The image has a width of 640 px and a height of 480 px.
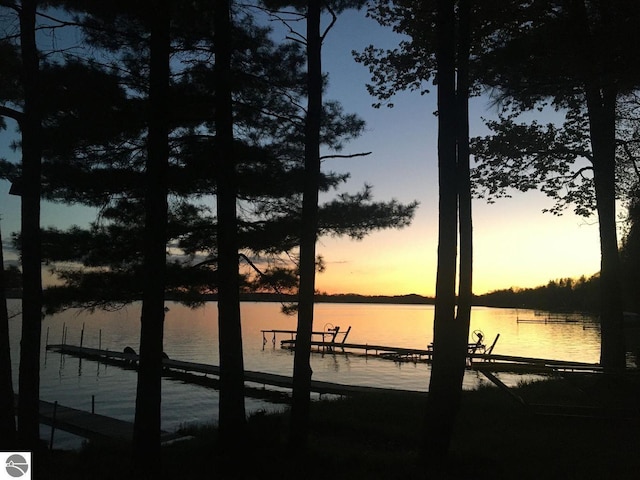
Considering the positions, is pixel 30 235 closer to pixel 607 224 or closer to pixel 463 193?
pixel 463 193

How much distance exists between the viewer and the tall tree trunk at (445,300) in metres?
8.31

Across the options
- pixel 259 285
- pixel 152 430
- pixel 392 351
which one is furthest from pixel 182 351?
pixel 152 430

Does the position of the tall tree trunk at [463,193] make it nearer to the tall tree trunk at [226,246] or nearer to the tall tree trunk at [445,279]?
the tall tree trunk at [445,279]

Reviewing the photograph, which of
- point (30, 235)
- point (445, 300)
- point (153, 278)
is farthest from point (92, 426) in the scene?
point (445, 300)

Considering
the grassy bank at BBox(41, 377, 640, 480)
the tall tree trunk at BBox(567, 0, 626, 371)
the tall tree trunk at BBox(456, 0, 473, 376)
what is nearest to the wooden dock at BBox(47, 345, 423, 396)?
the tall tree trunk at BBox(567, 0, 626, 371)

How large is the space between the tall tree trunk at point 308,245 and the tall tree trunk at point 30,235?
4431 millimetres

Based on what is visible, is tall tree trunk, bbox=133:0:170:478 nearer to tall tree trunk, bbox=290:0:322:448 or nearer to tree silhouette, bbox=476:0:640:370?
tall tree trunk, bbox=290:0:322:448

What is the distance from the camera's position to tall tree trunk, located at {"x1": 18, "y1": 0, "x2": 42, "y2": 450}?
30.9ft

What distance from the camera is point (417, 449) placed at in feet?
33.2

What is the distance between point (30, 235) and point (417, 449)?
783cm

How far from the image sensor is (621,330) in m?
14.1

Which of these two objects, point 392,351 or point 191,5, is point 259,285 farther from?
point 392,351

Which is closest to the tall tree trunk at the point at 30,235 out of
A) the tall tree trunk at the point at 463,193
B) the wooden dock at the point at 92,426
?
the wooden dock at the point at 92,426

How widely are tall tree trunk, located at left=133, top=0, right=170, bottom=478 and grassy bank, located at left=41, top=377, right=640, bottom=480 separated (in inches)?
20.3
